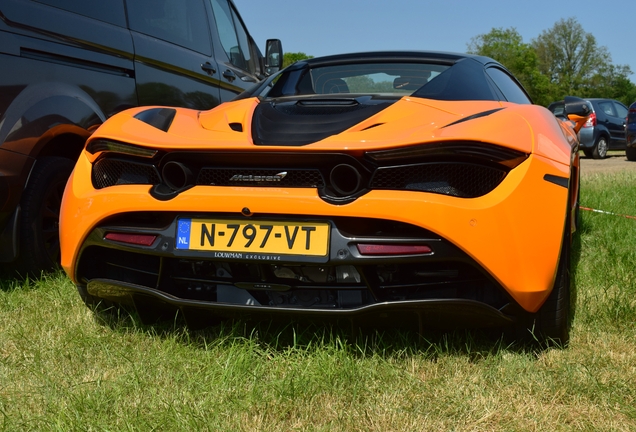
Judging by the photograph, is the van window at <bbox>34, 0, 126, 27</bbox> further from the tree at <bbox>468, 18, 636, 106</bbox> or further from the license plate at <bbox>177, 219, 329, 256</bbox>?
the tree at <bbox>468, 18, 636, 106</bbox>

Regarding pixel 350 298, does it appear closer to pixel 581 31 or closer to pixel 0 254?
pixel 0 254

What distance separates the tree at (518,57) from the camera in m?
62.0

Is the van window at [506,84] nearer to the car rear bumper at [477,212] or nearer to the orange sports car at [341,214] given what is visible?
the orange sports car at [341,214]

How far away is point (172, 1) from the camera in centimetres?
486

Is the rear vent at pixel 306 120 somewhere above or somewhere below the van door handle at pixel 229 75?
below

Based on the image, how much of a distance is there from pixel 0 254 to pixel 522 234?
98.3 inches

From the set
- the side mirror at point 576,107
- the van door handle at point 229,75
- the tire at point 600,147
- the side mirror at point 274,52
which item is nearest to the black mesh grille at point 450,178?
the side mirror at point 576,107

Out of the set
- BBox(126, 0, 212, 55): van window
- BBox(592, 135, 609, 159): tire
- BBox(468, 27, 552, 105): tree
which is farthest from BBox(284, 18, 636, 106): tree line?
BBox(126, 0, 212, 55): van window

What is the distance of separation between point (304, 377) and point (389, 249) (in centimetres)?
51

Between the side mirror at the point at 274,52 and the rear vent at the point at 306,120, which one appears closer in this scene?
the rear vent at the point at 306,120

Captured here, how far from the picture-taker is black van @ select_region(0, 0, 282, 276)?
3.14 metres

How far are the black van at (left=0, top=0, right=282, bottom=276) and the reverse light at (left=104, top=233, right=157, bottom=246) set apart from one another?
3.29 ft

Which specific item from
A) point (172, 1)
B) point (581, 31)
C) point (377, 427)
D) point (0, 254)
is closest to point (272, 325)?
point (377, 427)

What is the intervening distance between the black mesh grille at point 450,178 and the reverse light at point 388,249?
0.63 ft
